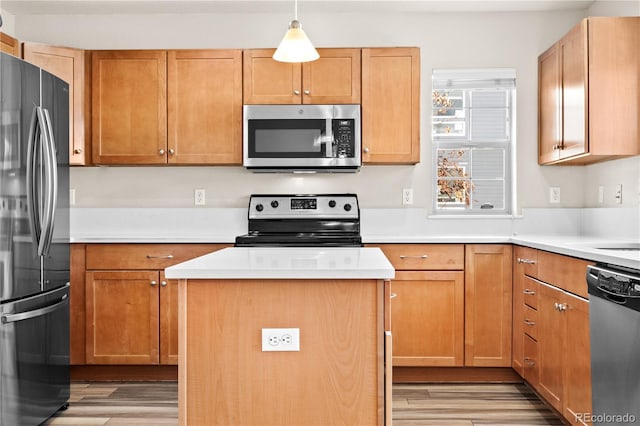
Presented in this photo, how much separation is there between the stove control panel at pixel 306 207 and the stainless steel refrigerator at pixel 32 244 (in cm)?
136

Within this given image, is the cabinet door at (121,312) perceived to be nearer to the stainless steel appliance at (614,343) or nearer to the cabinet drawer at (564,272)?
the cabinet drawer at (564,272)

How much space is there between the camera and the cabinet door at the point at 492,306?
3340mm

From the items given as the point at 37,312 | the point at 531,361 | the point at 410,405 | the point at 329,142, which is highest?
the point at 329,142

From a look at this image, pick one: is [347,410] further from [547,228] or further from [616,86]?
[547,228]

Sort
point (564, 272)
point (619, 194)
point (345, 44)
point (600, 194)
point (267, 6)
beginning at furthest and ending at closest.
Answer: point (345, 44), point (267, 6), point (600, 194), point (619, 194), point (564, 272)

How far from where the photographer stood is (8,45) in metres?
3.34

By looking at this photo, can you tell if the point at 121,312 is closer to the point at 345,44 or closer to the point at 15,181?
the point at 15,181

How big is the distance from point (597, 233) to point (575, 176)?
1.57 feet

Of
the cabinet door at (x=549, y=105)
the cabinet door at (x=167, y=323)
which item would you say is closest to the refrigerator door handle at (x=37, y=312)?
the cabinet door at (x=167, y=323)

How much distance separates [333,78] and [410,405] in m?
2.11

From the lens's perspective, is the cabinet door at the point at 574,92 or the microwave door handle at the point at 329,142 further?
the microwave door handle at the point at 329,142

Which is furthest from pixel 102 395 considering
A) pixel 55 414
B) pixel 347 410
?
pixel 347 410

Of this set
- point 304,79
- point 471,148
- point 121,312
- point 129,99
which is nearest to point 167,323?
point 121,312

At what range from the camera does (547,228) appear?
3834mm
